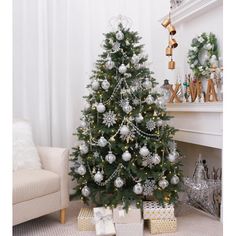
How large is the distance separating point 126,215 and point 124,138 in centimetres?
57

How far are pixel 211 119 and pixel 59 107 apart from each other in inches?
60.9

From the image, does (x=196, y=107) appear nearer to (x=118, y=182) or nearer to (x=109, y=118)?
(x=109, y=118)

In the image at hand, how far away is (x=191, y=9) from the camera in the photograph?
307 cm

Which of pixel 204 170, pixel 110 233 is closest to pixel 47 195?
pixel 110 233

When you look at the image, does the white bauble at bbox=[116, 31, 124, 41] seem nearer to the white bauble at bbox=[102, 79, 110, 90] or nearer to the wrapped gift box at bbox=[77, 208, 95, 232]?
the white bauble at bbox=[102, 79, 110, 90]

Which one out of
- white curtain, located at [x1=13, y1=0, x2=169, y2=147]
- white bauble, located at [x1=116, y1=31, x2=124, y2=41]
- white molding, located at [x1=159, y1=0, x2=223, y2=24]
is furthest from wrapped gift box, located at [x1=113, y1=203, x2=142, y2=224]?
white molding, located at [x1=159, y1=0, x2=223, y2=24]

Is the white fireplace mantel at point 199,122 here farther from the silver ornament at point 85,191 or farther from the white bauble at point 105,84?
the silver ornament at point 85,191

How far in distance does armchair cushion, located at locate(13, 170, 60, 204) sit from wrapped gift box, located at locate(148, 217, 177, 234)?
778mm

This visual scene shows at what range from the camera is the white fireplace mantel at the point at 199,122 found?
243 centimetres

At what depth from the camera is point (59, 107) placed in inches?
125

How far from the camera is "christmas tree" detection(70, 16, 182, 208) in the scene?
2316 mm

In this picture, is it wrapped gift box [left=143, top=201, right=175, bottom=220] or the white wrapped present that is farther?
wrapped gift box [left=143, top=201, right=175, bottom=220]

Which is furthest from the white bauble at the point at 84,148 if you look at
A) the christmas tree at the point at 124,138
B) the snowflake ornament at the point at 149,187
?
the snowflake ornament at the point at 149,187

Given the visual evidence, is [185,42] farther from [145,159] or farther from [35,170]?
[35,170]
